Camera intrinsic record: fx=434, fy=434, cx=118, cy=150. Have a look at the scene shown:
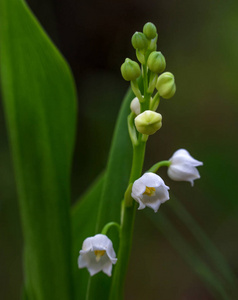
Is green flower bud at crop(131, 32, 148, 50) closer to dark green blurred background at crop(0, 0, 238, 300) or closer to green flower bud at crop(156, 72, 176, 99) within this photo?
green flower bud at crop(156, 72, 176, 99)

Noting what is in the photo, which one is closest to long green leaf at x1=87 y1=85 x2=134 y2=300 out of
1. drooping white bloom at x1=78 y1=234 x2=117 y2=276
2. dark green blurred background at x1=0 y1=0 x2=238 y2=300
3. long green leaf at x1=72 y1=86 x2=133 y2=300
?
long green leaf at x1=72 y1=86 x2=133 y2=300

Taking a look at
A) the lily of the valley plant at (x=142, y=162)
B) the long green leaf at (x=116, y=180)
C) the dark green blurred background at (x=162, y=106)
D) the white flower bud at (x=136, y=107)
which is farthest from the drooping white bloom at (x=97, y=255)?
the dark green blurred background at (x=162, y=106)

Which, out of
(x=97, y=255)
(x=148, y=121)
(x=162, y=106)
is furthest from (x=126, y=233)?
(x=162, y=106)

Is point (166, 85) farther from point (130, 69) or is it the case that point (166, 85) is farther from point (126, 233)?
point (126, 233)

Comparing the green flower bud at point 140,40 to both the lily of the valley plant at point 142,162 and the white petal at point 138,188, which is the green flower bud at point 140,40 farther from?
the white petal at point 138,188

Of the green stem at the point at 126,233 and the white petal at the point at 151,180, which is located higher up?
the white petal at the point at 151,180

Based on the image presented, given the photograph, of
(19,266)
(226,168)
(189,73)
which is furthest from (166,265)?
(189,73)

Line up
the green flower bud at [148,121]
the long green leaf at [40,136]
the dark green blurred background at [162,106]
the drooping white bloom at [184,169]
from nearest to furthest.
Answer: the green flower bud at [148,121]
the drooping white bloom at [184,169]
the long green leaf at [40,136]
the dark green blurred background at [162,106]
